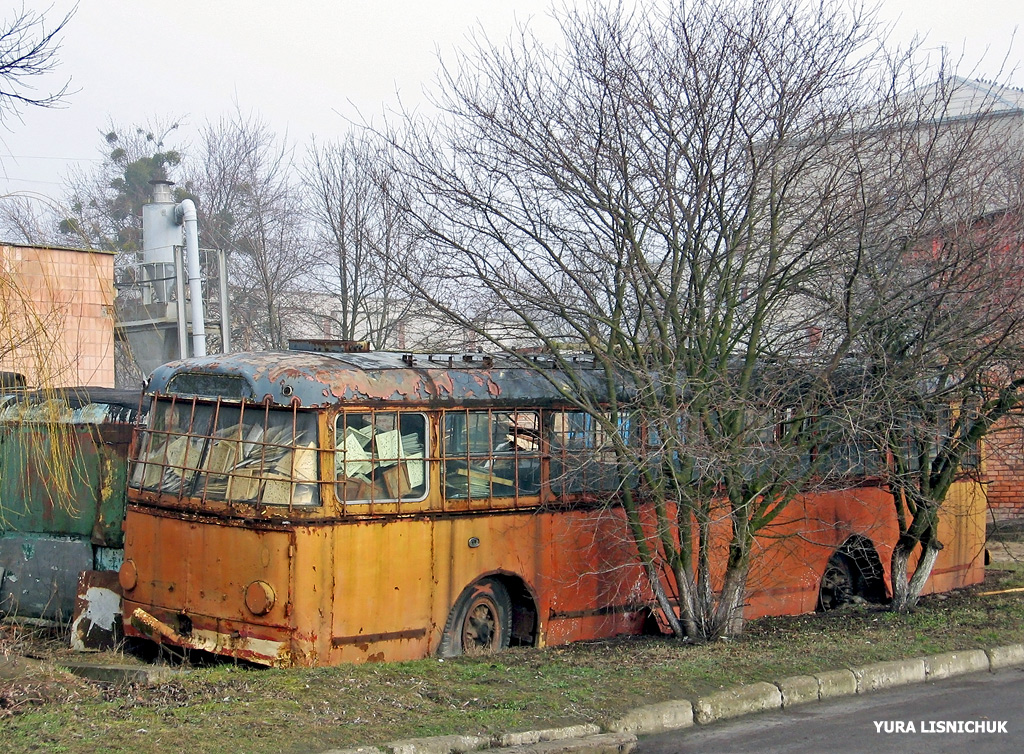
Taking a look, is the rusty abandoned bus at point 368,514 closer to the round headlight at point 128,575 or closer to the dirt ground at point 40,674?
the round headlight at point 128,575

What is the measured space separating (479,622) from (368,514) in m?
1.57

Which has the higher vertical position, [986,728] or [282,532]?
[282,532]

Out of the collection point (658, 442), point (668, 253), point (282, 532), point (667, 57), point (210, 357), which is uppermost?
point (667, 57)

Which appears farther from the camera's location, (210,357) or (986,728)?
(210,357)

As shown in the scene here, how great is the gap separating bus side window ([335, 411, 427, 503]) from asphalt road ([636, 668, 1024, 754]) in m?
2.91

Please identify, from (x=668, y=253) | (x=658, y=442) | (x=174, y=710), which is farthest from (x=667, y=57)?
(x=174, y=710)

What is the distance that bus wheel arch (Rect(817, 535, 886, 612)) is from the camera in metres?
11.5

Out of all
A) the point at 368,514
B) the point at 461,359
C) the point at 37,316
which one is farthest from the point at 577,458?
the point at 37,316

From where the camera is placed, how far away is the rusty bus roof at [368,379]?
8195mm

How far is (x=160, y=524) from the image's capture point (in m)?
8.57

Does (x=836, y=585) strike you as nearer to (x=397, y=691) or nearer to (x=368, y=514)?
(x=368, y=514)

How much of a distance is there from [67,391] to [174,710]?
7.22 ft

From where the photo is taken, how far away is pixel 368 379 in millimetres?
8453

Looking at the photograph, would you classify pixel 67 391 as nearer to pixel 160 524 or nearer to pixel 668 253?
pixel 160 524
